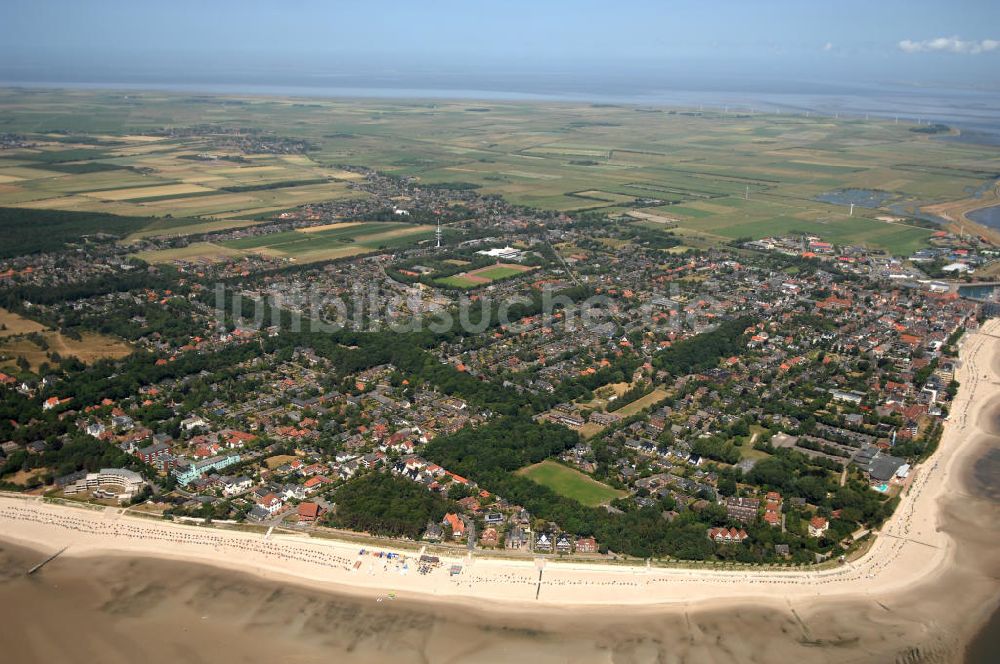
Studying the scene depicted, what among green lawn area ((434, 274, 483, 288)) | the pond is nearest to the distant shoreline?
the pond

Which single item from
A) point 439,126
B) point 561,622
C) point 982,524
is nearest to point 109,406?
point 561,622

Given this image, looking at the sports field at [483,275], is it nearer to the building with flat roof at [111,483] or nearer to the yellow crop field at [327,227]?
the yellow crop field at [327,227]

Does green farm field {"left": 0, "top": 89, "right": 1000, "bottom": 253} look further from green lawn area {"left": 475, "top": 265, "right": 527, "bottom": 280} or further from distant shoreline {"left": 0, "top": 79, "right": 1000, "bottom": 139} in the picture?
distant shoreline {"left": 0, "top": 79, "right": 1000, "bottom": 139}

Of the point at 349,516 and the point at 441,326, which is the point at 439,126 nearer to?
the point at 441,326

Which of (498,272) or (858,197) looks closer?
(498,272)

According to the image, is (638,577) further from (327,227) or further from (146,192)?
(146,192)

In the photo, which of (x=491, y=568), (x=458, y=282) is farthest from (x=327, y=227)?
(x=491, y=568)
